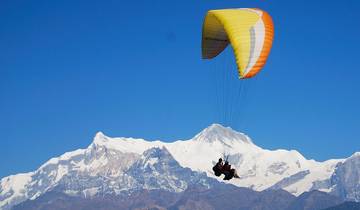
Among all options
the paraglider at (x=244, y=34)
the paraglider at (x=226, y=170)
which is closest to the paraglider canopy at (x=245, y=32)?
the paraglider at (x=244, y=34)

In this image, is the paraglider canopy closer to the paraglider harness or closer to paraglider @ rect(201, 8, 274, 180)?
paraglider @ rect(201, 8, 274, 180)

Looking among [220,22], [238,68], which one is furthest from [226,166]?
[220,22]

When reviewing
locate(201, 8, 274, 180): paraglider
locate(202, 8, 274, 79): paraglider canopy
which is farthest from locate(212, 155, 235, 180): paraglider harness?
locate(202, 8, 274, 79): paraglider canopy

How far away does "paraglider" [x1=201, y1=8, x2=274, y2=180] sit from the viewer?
58.8 meters

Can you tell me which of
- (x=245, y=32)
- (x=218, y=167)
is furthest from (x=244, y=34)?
(x=218, y=167)

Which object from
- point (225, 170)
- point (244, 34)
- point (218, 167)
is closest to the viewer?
point (244, 34)

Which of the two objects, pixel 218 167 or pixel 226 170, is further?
pixel 218 167

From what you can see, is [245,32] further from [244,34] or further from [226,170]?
[226,170]

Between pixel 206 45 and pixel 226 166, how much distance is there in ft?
46.7

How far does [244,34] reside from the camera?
6047cm

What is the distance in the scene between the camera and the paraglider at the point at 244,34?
58844mm

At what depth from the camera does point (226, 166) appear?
62.0 metres

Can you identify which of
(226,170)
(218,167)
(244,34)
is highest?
(244,34)

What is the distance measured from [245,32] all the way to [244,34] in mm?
312
